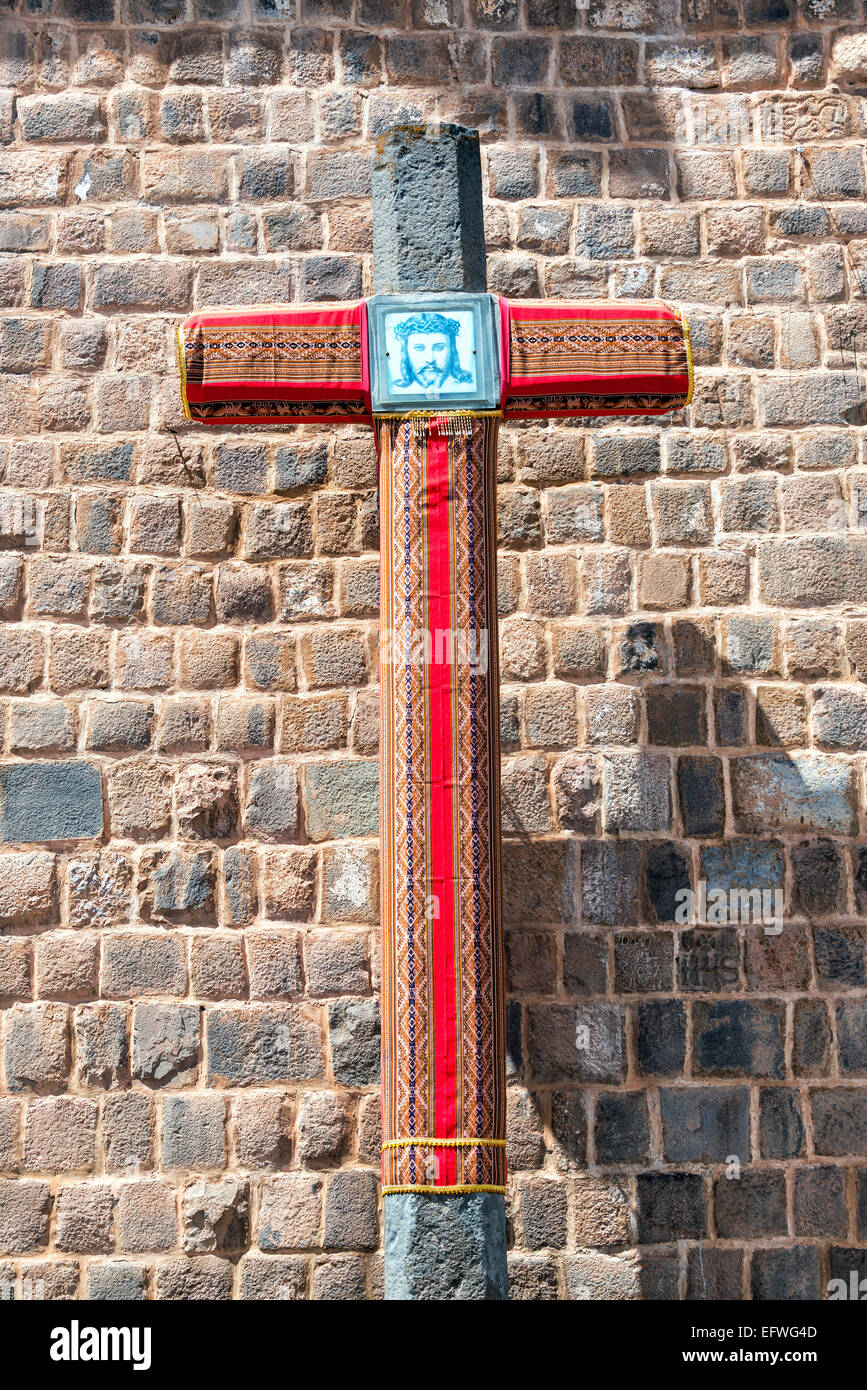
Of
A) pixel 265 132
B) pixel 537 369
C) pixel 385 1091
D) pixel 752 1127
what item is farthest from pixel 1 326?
pixel 752 1127

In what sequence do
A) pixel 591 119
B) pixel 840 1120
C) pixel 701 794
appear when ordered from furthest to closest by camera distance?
pixel 591 119
pixel 701 794
pixel 840 1120

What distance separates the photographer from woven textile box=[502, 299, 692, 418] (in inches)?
134

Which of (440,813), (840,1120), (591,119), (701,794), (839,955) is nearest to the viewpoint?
→ (440,813)

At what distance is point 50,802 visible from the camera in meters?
4.50

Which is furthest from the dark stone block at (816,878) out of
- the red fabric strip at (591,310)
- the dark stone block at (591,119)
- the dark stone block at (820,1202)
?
the dark stone block at (591,119)

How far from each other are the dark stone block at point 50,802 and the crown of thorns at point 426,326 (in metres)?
1.81

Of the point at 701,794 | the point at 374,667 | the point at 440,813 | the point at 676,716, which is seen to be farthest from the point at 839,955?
the point at 440,813

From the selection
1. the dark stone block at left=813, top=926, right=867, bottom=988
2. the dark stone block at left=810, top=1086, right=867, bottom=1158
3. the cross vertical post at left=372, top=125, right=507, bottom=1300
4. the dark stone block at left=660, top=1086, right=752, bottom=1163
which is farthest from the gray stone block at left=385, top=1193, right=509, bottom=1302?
the dark stone block at left=813, top=926, right=867, bottom=988

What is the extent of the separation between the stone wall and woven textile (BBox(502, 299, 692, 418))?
4.27ft

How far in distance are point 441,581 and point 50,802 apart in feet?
5.85

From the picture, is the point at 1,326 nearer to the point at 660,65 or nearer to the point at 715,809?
the point at 660,65

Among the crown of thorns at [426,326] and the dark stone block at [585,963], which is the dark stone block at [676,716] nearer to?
the dark stone block at [585,963]

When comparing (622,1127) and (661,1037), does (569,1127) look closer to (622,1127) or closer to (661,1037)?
(622,1127)

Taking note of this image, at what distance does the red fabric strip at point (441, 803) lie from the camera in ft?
10.2
